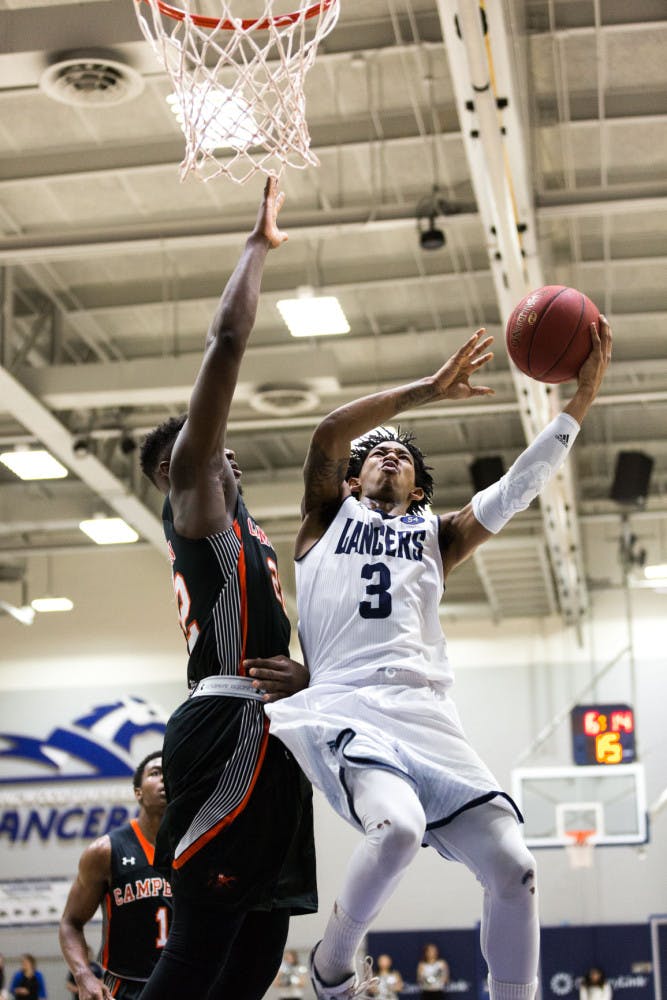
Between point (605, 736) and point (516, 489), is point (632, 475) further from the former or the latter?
point (516, 489)

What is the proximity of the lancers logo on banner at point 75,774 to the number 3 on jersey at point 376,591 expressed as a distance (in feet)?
55.3

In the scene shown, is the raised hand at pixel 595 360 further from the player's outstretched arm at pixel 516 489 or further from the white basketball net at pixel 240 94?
the white basketball net at pixel 240 94

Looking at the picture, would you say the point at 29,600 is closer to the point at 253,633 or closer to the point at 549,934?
the point at 549,934

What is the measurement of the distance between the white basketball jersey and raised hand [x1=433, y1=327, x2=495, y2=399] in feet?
1.33

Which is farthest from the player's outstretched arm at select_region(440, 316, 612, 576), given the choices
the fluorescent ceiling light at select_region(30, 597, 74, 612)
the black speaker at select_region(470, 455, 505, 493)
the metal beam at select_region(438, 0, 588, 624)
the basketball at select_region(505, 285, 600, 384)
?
the fluorescent ceiling light at select_region(30, 597, 74, 612)

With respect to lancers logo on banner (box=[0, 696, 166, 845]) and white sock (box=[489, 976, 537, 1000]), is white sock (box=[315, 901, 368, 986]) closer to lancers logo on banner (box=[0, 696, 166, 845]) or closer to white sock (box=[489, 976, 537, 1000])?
white sock (box=[489, 976, 537, 1000])

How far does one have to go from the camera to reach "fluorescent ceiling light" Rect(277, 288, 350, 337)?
10.5m

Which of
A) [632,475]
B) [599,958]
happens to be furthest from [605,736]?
[632,475]

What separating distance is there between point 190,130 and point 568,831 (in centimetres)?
1302

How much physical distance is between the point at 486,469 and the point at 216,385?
478 inches

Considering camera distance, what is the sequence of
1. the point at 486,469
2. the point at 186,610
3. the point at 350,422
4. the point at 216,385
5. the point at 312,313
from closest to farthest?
the point at 216,385 < the point at 186,610 < the point at 350,422 < the point at 312,313 < the point at 486,469

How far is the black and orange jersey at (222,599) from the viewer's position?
3.81 metres

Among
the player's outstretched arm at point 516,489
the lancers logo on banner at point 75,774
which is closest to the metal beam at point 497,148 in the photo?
the player's outstretched arm at point 516,489

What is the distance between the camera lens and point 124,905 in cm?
564
